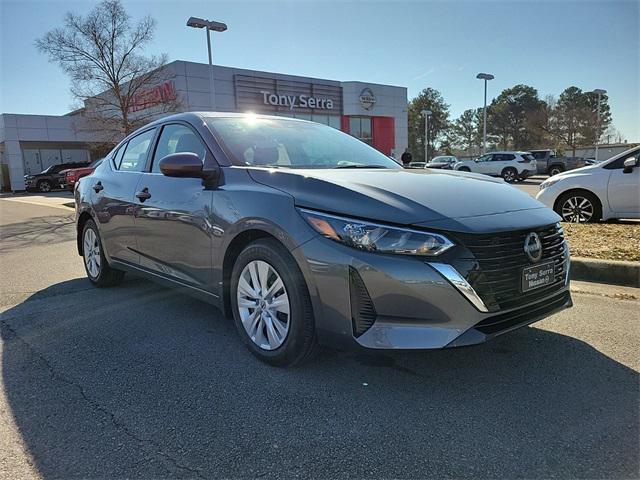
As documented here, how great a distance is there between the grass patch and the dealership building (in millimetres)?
21036

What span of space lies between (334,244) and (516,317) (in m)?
1.08

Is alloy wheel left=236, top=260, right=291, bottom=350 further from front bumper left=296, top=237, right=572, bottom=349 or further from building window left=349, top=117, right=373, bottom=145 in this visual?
building window left=349, top=117, right=373, bottom=145

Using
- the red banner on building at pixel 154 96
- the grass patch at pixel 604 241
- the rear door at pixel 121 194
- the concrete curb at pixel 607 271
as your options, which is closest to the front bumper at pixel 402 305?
the rear door at pixel 121 194

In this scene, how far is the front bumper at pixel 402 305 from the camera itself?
2367 millimetres

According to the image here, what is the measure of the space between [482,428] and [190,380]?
5.52ft

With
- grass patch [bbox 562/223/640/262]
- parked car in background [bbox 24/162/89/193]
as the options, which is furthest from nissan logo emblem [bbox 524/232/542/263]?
parked car in background [bbox 24/162/89/193]

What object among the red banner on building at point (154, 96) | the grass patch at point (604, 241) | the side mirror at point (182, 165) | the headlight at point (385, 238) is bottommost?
the grass patch at point (604, 241)

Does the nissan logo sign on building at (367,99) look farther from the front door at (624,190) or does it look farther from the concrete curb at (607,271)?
the concrete curb at (607,271)

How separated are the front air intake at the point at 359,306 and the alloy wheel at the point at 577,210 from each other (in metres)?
6.85

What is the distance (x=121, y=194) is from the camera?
172 inches

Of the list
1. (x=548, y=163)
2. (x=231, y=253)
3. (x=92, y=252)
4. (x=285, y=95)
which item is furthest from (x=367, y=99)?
(x=231, y=253)

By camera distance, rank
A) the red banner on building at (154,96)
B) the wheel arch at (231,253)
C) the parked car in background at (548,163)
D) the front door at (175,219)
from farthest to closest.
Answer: the parked car in background at (548,163)
the red banner on building at (154,96)
the front door at (175,219)
the wheel arch at (231,253)

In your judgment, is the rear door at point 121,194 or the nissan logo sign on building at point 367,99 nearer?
the rear door at point 121,194

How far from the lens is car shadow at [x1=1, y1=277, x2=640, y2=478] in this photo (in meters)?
2.06
